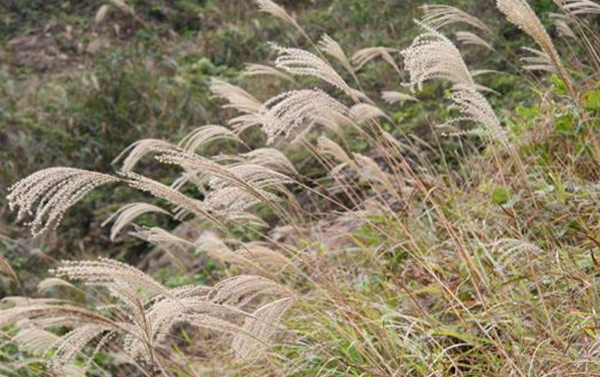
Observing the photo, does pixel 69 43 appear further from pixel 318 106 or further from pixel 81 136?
pixel 318 106

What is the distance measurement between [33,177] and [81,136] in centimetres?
639

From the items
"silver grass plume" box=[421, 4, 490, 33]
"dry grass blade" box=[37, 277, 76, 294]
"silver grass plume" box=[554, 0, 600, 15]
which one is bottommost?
"dry grass blade" box=[37, 277, 76, 294]

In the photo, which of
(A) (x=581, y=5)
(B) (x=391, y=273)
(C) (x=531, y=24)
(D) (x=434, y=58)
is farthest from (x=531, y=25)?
(B) (x=391, y=273)

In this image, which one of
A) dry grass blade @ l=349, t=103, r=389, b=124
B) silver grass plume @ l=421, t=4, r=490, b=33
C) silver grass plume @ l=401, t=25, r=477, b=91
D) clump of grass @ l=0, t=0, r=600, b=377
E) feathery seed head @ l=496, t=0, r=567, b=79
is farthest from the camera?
silver grass plume @ l=421, t=4, r=490, b=33

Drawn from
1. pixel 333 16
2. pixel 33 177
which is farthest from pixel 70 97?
pixel 33 177

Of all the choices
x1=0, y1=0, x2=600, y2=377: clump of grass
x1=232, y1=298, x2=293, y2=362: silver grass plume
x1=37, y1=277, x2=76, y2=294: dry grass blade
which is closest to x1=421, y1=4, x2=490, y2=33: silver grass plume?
x1=0, y1=0, x2=600, y2=377: clump of grass

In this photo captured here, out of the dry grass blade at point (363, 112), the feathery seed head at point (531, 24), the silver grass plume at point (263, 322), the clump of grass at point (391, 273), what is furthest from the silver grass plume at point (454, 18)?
the silver grass plume at point (263, 322)

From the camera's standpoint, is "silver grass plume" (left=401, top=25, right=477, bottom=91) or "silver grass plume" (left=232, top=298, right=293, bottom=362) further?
"silver grass plume" (left=401, top=25, right=477, bottom=91)

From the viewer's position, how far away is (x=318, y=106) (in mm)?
2744

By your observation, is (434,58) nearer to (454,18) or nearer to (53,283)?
(454,18)

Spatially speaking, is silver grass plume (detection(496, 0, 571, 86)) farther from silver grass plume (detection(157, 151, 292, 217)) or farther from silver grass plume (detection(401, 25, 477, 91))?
silver grass plume (detection(157, 151, 292, 217))

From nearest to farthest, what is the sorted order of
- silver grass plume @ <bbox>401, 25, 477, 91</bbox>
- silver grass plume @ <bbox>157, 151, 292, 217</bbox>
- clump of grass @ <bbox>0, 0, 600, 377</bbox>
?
clump of grass @ <bbox>0, 0, 600, 377</bbox> → silver grass plume @ <bbox>157, 151, 292, 217</bbox> → silver grass plume @ <bbox>401, 25, 477, 91</bbox>

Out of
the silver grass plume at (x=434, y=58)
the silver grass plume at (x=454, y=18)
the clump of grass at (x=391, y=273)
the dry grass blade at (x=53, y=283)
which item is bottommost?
the dry grass blade at (x=53, y=283)

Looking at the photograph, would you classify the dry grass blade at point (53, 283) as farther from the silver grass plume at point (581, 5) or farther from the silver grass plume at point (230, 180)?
the silver grass plume at point (581, 5)
